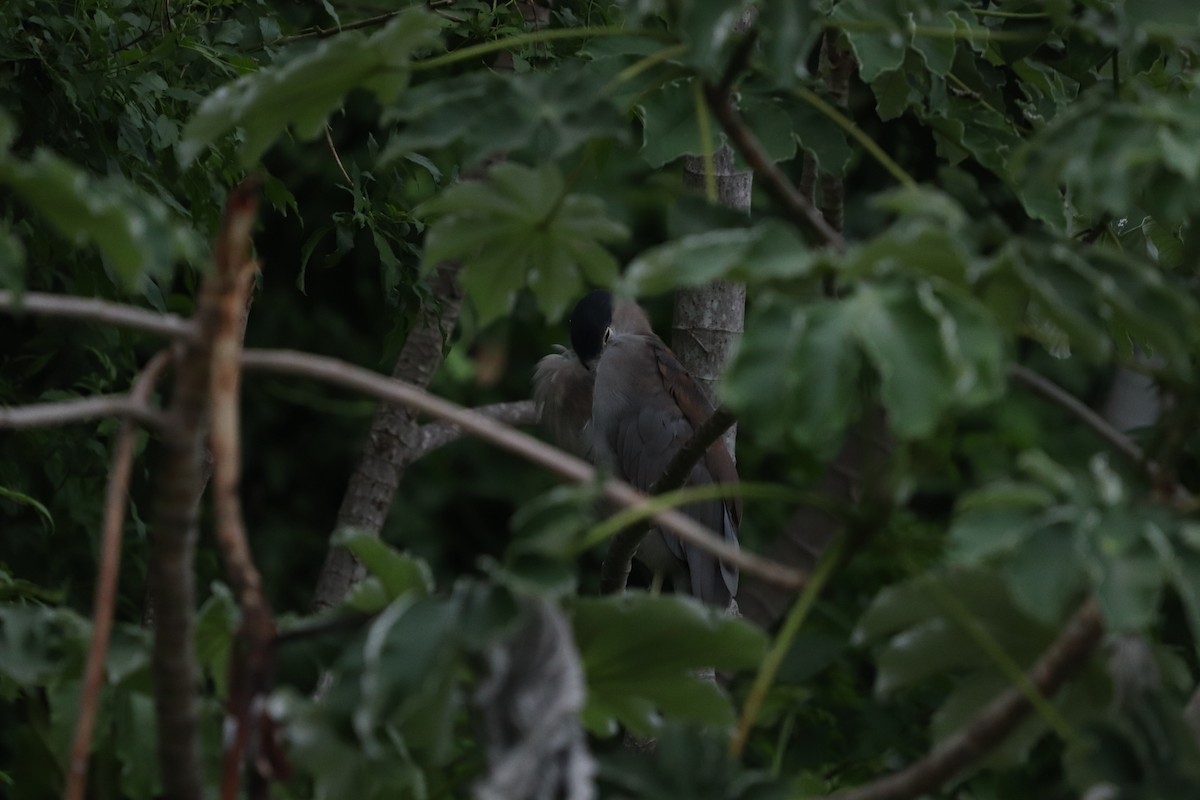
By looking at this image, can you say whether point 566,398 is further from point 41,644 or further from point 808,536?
point 41,644

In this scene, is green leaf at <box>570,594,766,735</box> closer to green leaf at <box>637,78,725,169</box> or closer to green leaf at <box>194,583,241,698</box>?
green leaf at <box>194,583,241,698</box>

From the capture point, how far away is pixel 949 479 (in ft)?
14.0

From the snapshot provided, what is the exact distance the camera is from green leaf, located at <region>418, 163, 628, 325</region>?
106cm

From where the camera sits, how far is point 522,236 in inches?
44.5

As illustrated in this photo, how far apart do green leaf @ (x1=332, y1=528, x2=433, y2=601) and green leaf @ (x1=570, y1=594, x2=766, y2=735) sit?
0.13 metres

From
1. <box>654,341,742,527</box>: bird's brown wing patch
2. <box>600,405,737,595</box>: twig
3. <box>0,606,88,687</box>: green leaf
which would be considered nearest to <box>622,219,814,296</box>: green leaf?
<box>0,606,88,687</box>: green leaf

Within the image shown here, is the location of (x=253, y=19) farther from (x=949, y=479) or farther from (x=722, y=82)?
(x=949, y=479)

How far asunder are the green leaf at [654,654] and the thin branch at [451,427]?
4.93ft

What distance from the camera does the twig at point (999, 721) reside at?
0.83 meters

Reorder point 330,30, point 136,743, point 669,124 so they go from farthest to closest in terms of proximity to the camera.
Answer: point 330,30 < point 669,124 < point 136,743

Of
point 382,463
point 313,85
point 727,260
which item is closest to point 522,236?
point 313,85

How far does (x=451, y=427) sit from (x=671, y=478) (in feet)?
2.89

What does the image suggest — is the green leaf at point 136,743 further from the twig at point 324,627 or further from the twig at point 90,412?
the twig at point 90,412

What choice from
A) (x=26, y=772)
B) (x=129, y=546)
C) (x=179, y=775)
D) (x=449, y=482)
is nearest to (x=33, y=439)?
(x=129, y=546)
